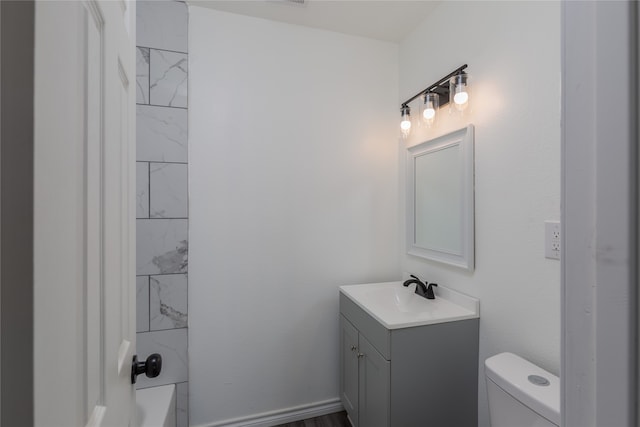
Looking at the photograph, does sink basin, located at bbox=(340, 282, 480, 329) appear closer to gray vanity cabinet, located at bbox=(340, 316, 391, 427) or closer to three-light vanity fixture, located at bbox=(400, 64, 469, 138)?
gray vanity cabinet, located at bbox=(340, 316, 391, 427)

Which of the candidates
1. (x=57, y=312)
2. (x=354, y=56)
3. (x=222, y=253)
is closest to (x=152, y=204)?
(x=222, y=253)

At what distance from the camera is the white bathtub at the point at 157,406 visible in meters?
1.29

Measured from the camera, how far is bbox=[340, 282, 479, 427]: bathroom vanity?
120 centimetres

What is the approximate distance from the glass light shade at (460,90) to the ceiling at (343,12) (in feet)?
1.82

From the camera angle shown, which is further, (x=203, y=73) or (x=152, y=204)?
(x=203, y=73)

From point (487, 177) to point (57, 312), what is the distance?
1467mm

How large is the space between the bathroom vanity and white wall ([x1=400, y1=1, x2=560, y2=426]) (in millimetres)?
68

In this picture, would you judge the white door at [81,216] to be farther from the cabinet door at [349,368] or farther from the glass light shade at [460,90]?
the glass light shade at [460,90]

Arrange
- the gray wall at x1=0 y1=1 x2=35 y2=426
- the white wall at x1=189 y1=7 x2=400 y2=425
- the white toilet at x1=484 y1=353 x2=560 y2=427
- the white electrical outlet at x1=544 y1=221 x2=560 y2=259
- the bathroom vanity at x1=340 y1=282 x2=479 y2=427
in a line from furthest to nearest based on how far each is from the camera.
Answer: the white wall at x1=189 y1=7 x2=400 y2=425, the bathroom vanity at x1=340 y1=282 x2=479 y2=427, the white electrical outlet at x1=544 y1=221 x2=560 y2=259, the white toilet at x1=484 y1=353 x2=560 y2=427, the gray wall at x1=0 y1=1 x2=35 y2=426

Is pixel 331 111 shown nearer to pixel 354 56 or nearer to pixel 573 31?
pixel 354 56

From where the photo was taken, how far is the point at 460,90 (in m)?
1.34

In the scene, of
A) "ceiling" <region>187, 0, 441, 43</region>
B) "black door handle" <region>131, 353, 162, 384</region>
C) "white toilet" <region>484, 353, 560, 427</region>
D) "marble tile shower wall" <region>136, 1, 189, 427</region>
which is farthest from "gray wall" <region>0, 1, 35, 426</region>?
"ceiling" <region>187, 0, 441, 43</region>

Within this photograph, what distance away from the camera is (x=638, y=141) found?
26 centimetres

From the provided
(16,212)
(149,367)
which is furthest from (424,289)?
(16,212)
